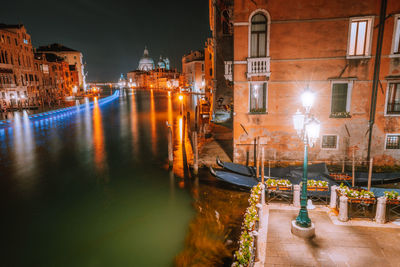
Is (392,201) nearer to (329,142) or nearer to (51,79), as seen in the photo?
(329,142)

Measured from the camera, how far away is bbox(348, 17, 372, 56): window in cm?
1232

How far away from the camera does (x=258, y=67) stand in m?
13.1

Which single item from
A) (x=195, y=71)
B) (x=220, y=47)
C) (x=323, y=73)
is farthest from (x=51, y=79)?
(x=323, y=73)

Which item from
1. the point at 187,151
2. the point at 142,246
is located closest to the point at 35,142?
the point at 187,151

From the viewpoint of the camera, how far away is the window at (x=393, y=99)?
41.7 feet

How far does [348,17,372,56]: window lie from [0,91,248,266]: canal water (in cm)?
912

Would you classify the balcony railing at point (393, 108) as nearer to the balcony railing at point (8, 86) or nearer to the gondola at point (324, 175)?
the gondola at point (324, 175)

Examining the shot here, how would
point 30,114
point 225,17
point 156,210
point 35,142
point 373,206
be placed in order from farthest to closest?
point 30,114, point 225,17, point 35,142, point 156,210, point 373,206

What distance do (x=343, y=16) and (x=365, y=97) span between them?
13.8 ft

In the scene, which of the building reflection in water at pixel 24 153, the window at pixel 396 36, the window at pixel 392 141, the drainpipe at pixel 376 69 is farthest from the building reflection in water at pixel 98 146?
the window at pixel 396 36

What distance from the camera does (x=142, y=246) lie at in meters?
9.44

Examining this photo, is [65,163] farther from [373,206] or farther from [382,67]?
[382,67]

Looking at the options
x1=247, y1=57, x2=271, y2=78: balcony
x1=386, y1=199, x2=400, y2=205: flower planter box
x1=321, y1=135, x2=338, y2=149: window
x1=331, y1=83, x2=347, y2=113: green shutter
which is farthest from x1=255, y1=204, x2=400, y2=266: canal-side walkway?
x1=247, y1=57, x2=271, y2=78: balcony

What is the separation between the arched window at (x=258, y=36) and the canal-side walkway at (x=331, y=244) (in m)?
8.56
